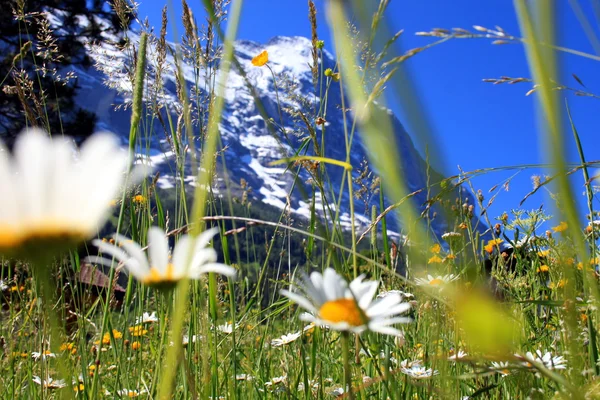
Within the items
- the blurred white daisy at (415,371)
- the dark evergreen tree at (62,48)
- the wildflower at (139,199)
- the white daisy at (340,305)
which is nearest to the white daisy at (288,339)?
the blurred white daisy at (415,371)

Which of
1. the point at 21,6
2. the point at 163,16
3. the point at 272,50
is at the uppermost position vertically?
the point at 272,50

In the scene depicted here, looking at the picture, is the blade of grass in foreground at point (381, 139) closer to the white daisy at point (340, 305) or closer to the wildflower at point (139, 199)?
the white daisy at point (340, 305)

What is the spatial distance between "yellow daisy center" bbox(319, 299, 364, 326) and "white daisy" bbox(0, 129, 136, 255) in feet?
0.74

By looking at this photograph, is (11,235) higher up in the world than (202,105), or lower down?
lower down

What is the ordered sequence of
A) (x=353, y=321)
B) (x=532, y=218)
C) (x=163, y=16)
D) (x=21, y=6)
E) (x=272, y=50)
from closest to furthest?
(x=353, y=321), (x=163, y=16), (x=532, y=218), (x=21, y=6), (x=272, y=50)

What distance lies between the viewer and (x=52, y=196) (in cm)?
27

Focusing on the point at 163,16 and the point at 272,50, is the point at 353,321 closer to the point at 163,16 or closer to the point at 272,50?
the point at 163,16

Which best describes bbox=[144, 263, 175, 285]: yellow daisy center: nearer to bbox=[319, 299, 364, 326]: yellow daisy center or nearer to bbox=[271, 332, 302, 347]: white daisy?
bbox=[319, 299, 364, 326]: yellow daisy center

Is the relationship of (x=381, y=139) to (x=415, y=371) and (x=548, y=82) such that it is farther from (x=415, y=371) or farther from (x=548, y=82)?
(x=415, y=371)

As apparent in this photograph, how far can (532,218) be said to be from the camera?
4.05ft

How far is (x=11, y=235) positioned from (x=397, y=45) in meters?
0.20

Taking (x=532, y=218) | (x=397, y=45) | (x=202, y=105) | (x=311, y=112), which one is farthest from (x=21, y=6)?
(x=397, y=45)

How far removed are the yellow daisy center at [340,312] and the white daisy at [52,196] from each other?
0.74 ft

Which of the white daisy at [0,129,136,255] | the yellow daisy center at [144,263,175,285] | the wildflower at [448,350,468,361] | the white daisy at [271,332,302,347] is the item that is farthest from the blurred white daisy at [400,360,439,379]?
the white daisy at [0,129,136,255]
